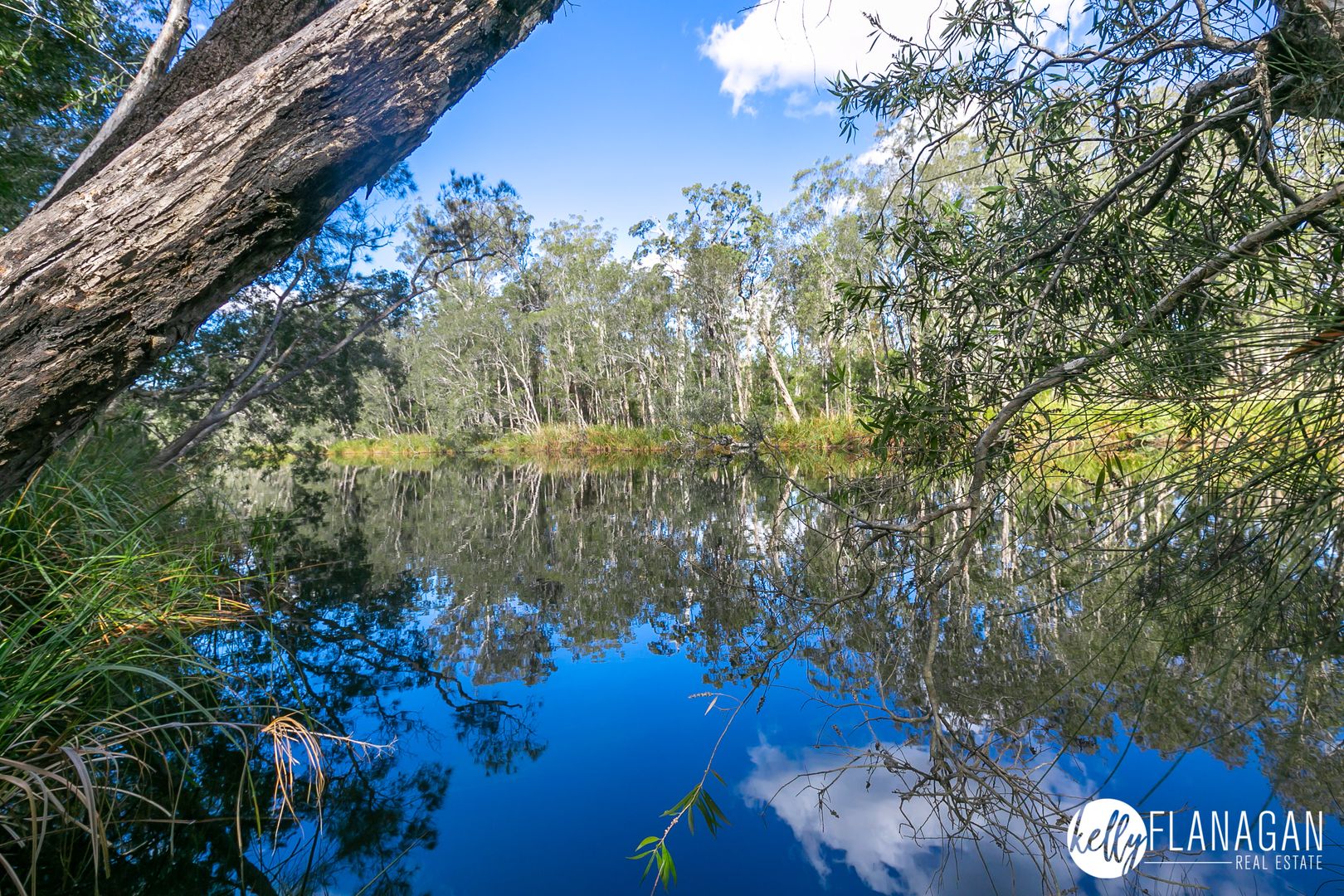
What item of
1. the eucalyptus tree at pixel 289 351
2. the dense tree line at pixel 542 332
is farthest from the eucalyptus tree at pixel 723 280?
the eucalyptus tree at pixel 289 351

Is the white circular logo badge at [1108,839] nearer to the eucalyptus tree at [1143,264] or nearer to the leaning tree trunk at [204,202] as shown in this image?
the eucalyptus tree at [1143,264]

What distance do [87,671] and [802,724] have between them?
9.13 feet

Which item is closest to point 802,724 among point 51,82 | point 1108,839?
point 1108,839

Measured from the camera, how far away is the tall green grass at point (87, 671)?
5.43ft

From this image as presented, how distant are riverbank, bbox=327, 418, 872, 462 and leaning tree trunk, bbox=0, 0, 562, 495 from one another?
4.13 feet

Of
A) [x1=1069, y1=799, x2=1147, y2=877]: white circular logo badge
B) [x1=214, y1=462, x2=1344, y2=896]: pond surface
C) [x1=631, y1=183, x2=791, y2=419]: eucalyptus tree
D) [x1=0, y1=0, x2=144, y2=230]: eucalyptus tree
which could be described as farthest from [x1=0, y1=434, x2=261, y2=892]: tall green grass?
[x1=631, y1=183, x2=791, y2=419]: eucalyptus tree

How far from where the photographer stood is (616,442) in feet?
85.4

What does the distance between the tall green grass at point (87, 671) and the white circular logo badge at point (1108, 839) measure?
2504 mm

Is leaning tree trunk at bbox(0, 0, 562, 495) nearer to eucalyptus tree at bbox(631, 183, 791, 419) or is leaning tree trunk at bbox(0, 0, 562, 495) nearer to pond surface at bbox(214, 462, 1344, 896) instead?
pond surface at bbox(214, 462, 1344, 896)

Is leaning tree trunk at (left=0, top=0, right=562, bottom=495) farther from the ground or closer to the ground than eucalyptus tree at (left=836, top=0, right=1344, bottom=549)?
closer to the ground

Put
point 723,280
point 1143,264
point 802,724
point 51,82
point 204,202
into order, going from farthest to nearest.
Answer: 1. point 723,280
2. point 51,82
3. point 802,724
4. point 1143,264
5. point 204,202

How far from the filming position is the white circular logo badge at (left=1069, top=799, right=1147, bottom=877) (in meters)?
1.81

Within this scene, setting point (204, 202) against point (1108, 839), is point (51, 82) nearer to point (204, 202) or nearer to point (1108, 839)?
point (204, 202)

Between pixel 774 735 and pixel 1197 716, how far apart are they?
181cm
